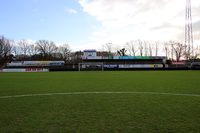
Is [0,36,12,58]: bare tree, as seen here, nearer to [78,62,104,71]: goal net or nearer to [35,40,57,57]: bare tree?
[35,40,57,57]: bare tree

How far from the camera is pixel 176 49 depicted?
13338cm

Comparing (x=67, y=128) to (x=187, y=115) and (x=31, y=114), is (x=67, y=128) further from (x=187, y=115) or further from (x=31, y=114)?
(x=187, y=115)

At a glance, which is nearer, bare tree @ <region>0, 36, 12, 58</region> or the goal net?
the goal net

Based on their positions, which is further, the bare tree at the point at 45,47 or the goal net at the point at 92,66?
the bare tree at the point at 45,47

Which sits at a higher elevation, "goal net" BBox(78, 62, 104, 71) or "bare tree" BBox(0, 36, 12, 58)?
"bare tree" BBox(0, 36, 12, 58)

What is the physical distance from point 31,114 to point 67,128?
2562mm

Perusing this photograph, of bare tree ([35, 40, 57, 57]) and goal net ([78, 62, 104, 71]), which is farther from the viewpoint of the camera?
bare tree ([35, 40, 57, 57])

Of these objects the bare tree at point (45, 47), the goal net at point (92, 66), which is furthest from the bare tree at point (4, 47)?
the goal net at point (92, 66)

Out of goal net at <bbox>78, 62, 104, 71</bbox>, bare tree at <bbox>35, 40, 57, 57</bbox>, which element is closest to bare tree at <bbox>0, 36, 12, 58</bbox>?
bare tree at <bbox>35, 40, 57, 57</bbox>

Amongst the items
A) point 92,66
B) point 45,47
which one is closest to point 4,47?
point 45,47

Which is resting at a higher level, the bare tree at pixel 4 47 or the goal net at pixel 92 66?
the bare tree at pixel 4 47

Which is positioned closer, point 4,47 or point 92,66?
point 92,66

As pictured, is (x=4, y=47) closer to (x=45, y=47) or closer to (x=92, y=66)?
(x=45, y=47)

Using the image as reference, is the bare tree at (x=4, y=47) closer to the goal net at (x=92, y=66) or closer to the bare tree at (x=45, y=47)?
the bare tree at (x=45, y=47)
